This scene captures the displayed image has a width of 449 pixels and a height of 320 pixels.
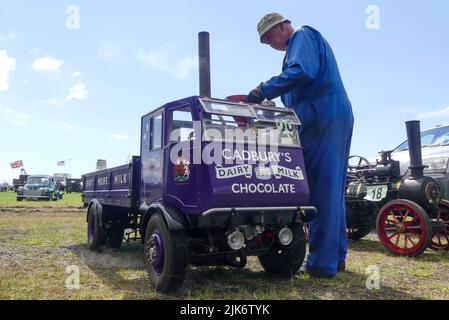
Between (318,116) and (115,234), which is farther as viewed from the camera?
(115,234)

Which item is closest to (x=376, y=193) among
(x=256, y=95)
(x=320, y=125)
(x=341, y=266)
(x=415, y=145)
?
(x=415, y=145)

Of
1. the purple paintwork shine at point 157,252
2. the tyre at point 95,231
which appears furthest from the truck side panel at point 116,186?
the purple paintwork shine at point 157,252

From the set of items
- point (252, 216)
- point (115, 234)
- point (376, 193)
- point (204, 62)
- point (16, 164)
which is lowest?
point (115, 234)

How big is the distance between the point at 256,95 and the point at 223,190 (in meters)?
1.29

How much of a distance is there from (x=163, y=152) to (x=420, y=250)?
3908mm

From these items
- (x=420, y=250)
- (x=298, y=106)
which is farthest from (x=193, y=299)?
(x=420, y=250)

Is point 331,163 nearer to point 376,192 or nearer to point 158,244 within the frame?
point 158,244

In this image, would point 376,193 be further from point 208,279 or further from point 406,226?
point 208,279

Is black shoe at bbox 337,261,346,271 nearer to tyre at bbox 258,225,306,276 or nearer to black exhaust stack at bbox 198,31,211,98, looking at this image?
tyre at bbox 258,225,306,276

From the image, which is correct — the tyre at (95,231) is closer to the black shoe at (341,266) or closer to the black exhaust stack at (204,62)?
the black exhaust stack at (204,62)

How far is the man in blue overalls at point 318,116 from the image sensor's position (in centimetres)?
445

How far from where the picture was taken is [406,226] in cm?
605

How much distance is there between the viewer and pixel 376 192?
22.3ft

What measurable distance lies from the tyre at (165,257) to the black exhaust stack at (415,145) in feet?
14.0
